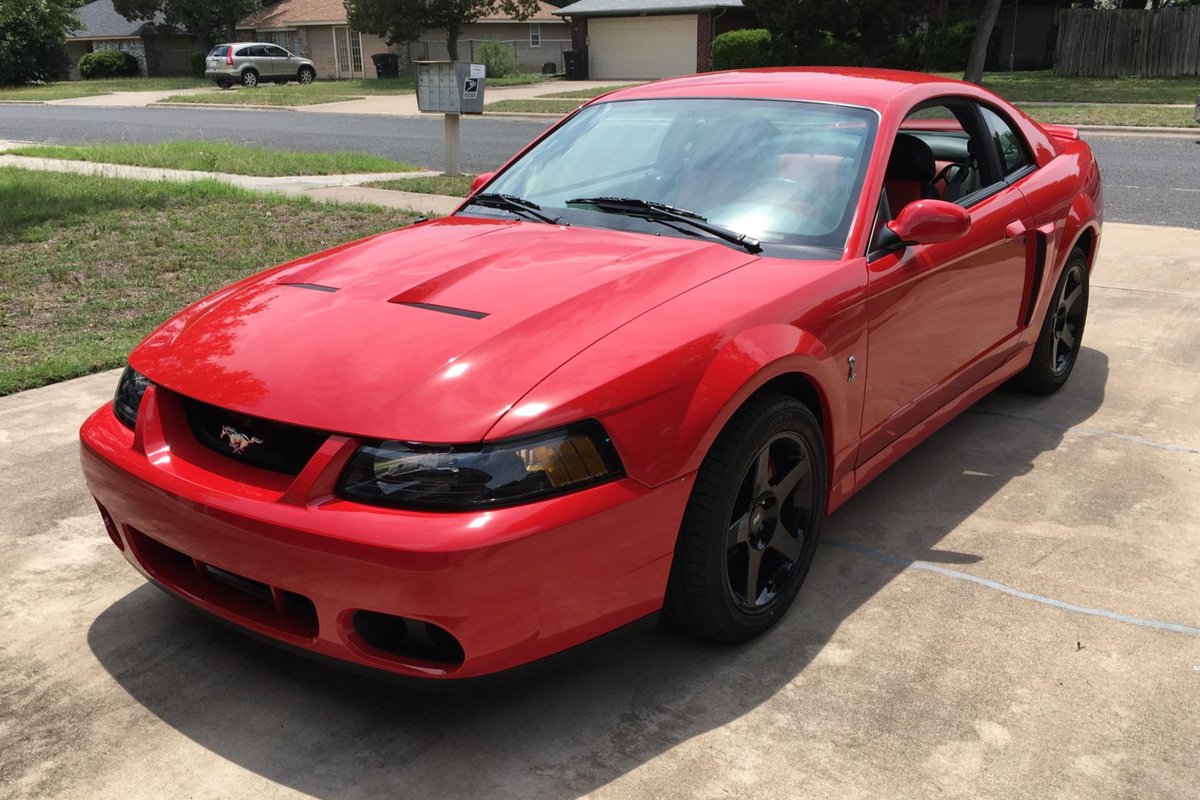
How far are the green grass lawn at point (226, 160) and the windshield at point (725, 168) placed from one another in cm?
974

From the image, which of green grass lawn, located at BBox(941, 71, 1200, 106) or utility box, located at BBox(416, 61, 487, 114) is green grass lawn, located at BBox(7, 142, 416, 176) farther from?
green grass lawn, located at BBox(941, 71, 1200, 106)

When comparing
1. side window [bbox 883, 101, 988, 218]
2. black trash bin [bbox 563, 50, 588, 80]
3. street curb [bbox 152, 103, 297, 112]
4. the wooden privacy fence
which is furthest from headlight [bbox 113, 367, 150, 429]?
black trash bin [bbox 563, 50, 588, 80]

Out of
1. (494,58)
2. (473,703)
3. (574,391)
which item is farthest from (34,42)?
(574,391)

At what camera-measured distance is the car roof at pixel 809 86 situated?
4000 millimetres

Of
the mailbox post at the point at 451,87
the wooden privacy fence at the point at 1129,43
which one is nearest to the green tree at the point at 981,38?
the wooden privacy fence at the point at 1129,43

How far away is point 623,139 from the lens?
13.8 feet

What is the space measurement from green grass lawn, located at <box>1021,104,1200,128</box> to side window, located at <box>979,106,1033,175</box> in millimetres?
15265

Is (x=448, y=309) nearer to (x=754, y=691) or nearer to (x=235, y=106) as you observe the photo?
(x=754, y=691)

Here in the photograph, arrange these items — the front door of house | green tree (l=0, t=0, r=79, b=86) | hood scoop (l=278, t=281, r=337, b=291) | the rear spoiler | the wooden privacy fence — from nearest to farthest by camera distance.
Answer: hood scoop (l=278, t=281, r=337, b=291)
the rear spoiler
the wooden privacy fence
green tree (l=0, t=0, r=79, b=86)
the front door of house

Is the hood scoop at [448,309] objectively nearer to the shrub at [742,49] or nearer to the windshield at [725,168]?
the windshield at [725,168]

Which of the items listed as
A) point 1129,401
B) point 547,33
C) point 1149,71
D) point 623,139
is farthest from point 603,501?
point 547,33

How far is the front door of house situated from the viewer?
4922cm

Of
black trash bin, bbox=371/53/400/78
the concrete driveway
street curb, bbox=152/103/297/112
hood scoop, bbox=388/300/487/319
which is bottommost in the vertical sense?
the concrete driveway

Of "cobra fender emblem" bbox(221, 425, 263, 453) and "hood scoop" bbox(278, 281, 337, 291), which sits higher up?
"hood scoop" bbox(278, 281, 337, 291)
